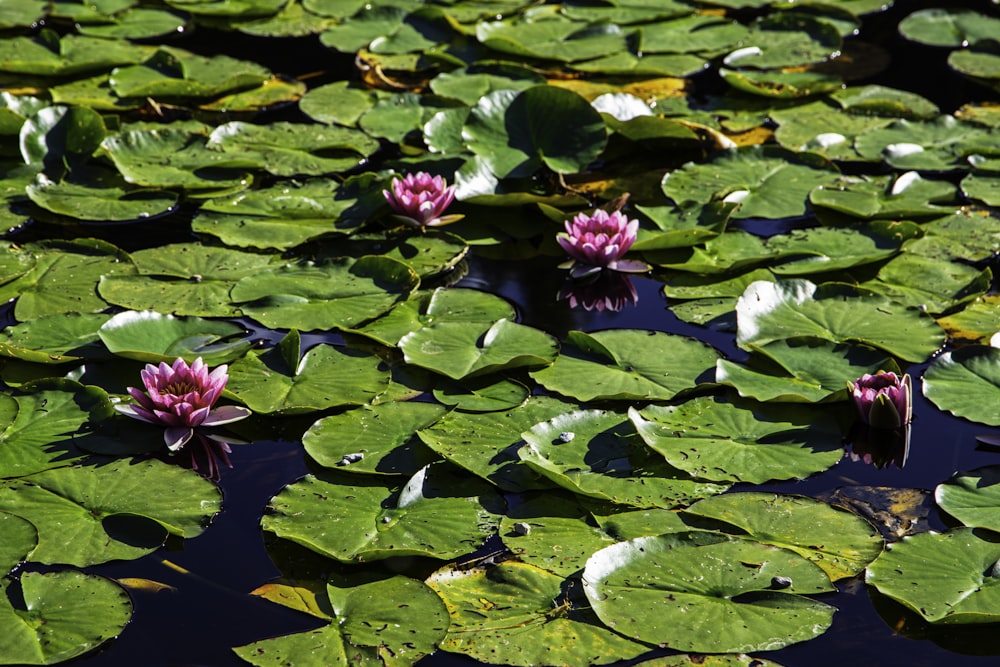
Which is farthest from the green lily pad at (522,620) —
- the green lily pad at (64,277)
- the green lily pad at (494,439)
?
the green lily pad at (64,277)

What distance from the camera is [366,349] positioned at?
3420 mm

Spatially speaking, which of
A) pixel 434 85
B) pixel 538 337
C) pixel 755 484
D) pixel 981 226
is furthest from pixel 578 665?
pixel 434 85

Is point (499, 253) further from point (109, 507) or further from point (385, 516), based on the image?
point (109, 507)

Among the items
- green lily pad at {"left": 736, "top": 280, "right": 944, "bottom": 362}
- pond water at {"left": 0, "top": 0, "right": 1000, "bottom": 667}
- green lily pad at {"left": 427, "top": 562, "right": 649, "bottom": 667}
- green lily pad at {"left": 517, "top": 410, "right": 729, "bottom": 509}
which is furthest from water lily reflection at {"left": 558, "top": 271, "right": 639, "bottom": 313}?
green lily pad at {"left": 427, "top": 562, "right": 649, "bottom": 667}

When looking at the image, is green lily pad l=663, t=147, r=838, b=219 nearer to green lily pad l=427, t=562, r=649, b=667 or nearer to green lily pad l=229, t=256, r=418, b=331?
green lily pad l=229, t=256, r=418, b=331

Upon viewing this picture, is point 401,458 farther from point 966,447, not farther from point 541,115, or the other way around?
→ point 541,115

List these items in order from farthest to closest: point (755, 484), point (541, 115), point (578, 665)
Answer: point (541, 115)
point (755, 484)
point (578, 665)

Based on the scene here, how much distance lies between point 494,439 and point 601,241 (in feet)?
3.72

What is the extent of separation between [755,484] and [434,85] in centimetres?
320

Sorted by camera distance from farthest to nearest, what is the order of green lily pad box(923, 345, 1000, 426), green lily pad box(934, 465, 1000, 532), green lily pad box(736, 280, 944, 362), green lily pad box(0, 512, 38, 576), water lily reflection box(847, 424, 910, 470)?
green lily pad box(736, 280, 944, 362) → green lily pad box(923, 345, 1000, 426) → water lily reflection box(847, 424, 910, 470) → green lily pad box(934, 465, 1000, 532) → green lily pad box(0, 512, 38, 576)

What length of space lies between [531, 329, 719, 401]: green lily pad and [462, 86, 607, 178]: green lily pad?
1232mm

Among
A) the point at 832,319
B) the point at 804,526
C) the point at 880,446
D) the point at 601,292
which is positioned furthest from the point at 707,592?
the point at 601,292

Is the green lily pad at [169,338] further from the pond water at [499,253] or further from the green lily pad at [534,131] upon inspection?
the green lily pad at [534,131]

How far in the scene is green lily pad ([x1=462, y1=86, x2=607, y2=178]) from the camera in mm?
4406
